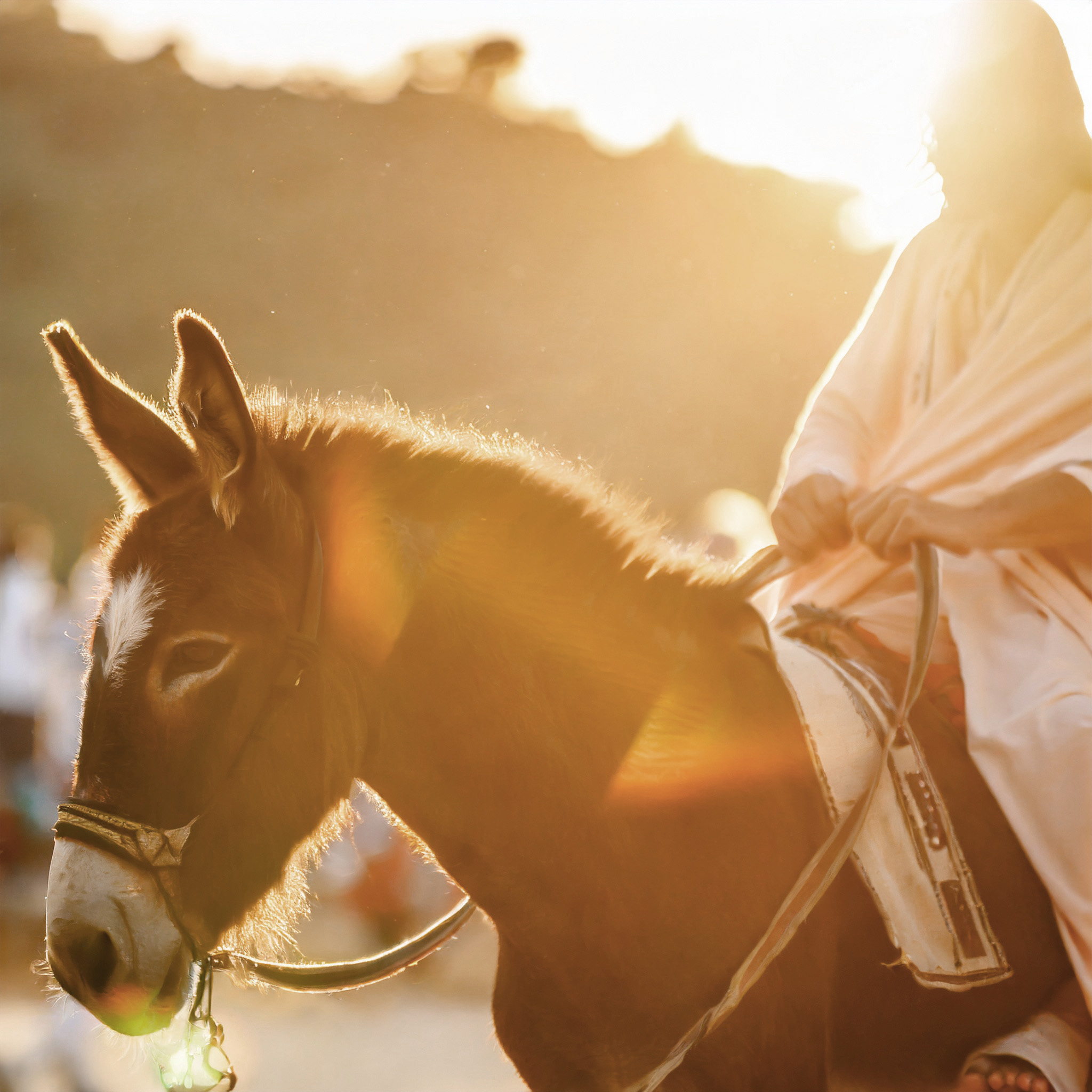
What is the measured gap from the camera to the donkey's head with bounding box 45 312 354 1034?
1160mm

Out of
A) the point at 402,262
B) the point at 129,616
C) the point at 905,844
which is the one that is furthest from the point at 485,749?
the point at 402,262

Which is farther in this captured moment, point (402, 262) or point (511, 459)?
point (402, 262)

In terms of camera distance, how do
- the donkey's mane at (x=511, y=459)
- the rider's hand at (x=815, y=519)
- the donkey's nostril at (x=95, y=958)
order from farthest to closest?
1. the rider's hand at (x=815, y=519)
2. the donkey's mane at (x=511, y=459)
3. the donkey's nostril at (x=95, y=958)

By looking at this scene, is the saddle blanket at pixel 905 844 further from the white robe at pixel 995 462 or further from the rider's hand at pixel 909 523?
the rider's hand at pixel 909 523

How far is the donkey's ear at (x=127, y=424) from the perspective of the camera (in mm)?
1313

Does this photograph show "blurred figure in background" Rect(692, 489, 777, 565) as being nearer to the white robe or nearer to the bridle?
the white robe

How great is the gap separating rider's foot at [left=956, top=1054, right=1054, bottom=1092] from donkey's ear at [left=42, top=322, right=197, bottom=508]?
1405 millimetres

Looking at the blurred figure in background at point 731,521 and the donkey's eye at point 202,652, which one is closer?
the donkey's eye at point 202,652

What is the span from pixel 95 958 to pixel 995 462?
60.5 inches

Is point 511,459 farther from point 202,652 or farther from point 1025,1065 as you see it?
point 1025,1065

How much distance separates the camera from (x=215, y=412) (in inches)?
48.2

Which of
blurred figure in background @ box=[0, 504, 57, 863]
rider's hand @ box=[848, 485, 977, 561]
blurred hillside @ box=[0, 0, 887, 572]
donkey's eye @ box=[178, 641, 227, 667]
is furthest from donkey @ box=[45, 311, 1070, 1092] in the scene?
blurred figure in background @ box=[0, 504, 57, 863]

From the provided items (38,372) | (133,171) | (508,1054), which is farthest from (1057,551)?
(38,372)

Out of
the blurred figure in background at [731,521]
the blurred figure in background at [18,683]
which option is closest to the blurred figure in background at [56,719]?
the blurred figure in background at [18,683]
